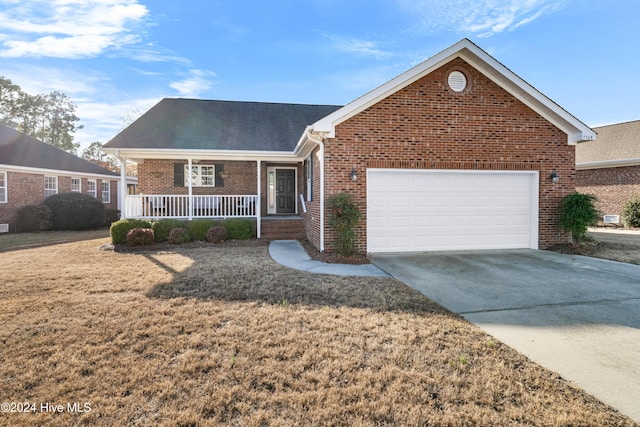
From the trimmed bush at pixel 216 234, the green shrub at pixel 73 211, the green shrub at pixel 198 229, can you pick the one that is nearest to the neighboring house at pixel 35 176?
the green shrub at pixel 73 211

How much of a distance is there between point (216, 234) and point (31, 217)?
1154 centimetres

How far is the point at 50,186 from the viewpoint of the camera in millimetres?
18328

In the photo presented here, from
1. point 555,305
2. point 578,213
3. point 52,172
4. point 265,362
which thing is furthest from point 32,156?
point 578,213

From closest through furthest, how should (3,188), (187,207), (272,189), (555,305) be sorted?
1. (555,305)
2. (187,207)
3. (272,189)
4. (3,188)

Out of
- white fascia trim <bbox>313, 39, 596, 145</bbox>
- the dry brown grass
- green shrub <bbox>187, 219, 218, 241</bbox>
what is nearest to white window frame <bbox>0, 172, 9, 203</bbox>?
green shrub <bbox>187, 219, 218, 241</bbox>

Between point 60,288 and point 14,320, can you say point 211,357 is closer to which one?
point 14,320

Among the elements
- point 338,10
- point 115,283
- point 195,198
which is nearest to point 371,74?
point 338,10

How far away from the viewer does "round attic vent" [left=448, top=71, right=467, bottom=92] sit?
8.85 meters

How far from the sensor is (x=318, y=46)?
1440 cm

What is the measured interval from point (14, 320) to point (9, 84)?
45967mm

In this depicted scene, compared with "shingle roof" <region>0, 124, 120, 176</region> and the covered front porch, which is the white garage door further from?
"shingle roof" <region>0, 124, 120, 176</region>

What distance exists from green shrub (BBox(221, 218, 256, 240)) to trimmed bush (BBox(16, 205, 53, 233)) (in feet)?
36.5

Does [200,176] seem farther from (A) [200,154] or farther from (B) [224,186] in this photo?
(A) [200,154]

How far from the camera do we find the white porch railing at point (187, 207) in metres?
11.6
